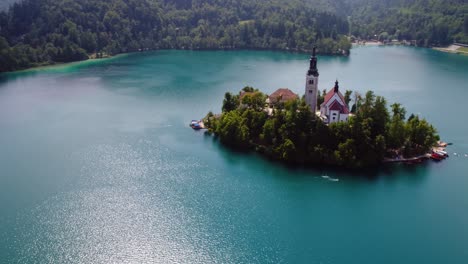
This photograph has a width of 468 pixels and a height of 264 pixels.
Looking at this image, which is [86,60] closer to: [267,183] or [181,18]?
[181,18]

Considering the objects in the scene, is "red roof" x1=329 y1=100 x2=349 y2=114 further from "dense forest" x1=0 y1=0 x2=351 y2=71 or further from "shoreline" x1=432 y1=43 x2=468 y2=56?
"shoreline" x1=432 y1=43 x2=468 y2=56

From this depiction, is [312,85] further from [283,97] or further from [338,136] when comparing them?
[338,136]

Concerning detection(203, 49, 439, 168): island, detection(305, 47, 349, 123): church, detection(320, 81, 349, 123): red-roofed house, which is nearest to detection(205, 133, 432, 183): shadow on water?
detection(203, 49, 439, 168): island

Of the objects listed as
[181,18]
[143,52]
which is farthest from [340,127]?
[181,18]

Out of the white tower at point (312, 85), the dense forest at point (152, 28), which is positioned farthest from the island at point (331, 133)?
the dense forest at point (152, 28)

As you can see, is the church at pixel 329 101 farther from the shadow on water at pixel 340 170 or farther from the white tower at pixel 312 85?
the shadow on water at pixel 340 170
